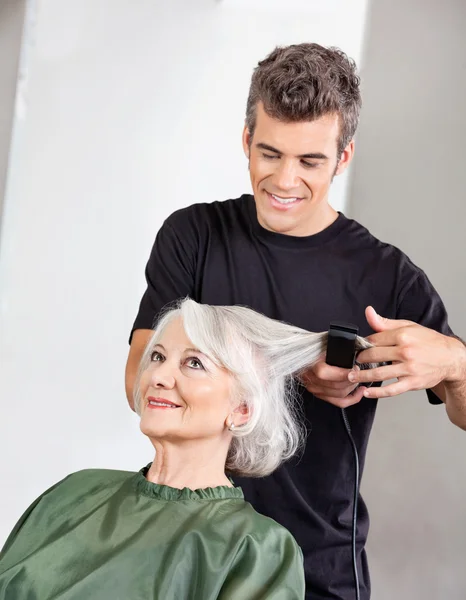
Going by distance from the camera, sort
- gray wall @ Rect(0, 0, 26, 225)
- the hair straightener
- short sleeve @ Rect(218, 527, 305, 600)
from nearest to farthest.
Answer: short sleeve @ Rect(218, 527, 305, 600) < the hair straightener < gray wall @ Rect(0, 0, 26, 225)

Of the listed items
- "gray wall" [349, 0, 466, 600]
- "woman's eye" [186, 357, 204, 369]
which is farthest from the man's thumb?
"gray wall" [349, 0, 466, 600]

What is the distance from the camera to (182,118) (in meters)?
3.44

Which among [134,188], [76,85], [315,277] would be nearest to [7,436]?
[134,188]

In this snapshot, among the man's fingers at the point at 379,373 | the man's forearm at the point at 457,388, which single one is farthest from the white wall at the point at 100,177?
the man's fingers at the point at 379,373

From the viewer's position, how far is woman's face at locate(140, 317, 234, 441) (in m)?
1.78

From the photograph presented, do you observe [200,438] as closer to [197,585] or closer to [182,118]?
[197,585]

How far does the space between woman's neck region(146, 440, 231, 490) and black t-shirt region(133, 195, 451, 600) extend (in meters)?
0.22

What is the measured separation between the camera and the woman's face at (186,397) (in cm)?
178

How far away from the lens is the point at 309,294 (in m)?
2.11

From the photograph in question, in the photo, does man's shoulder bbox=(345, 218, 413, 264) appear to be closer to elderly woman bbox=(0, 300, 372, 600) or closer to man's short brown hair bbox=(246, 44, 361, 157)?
man's short brown hair bbox=(246, 44, 361, 157)

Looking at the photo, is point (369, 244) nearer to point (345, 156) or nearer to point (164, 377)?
point (345, 156)

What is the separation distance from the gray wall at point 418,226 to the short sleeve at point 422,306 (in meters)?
0.94

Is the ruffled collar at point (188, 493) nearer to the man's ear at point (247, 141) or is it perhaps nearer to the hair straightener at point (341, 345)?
the hair straightener at point (341, 345)

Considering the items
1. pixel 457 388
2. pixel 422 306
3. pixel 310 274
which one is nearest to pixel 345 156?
pixel 310 274
